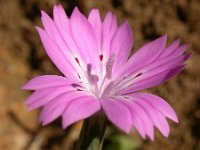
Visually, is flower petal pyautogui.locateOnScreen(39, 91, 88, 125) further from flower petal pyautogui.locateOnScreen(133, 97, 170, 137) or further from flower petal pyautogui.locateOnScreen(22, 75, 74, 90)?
flower petal pyautogui.locateOnScreen(133, 97, 170, 137)

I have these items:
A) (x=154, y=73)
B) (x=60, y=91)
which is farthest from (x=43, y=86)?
(x=154, y=73)

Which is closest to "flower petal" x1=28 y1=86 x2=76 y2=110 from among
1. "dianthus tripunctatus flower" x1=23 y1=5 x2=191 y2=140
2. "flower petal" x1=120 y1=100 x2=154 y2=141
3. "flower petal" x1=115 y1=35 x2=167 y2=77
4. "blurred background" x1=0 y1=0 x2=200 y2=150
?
"dianthus tripunctatus flower" x1=23 y1=5 x2=191 y2=140

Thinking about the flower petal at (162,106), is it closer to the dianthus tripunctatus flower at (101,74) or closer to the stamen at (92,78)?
the dianthus tripunctatus flower at (101,74)

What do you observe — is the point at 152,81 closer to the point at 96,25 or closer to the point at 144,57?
the point at 144,57

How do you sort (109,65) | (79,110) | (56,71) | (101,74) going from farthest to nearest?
(56,71), (101,74), (109,65), (79,110)

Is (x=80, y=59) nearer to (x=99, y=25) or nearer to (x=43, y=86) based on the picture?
(x=99, y=25)

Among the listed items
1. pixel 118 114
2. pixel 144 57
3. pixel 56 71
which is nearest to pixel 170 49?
pixel 144 57

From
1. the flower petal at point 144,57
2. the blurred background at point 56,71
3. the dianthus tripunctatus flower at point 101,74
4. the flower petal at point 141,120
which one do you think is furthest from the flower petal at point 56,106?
the blurred background at point 56,71
